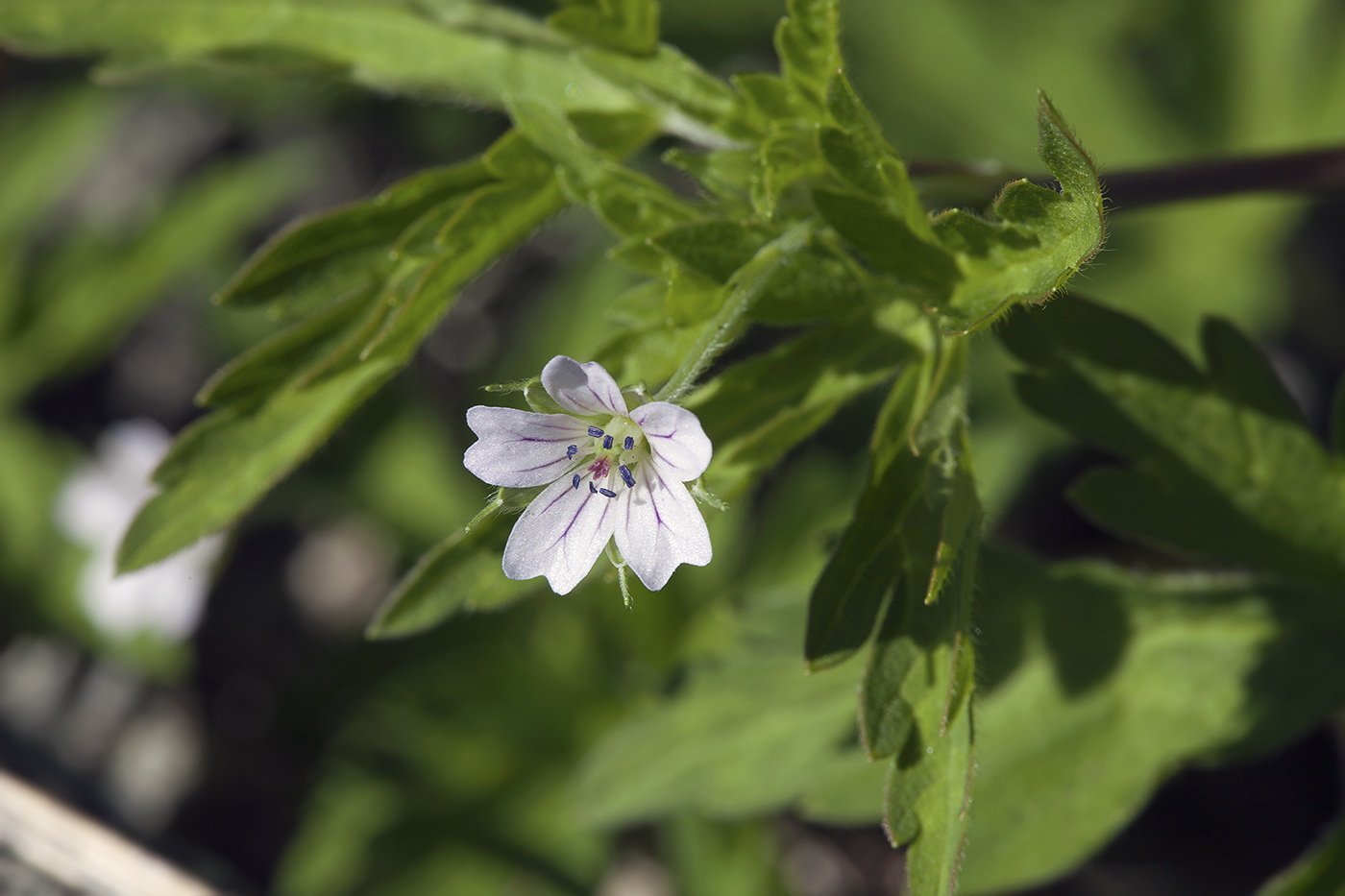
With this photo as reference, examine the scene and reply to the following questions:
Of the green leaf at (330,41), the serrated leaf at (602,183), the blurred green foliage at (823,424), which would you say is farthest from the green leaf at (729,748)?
the green leaf at (330,41)

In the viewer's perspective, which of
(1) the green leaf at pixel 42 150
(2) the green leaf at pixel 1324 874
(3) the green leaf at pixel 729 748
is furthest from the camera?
(1) the green leaf at pixel 42 150

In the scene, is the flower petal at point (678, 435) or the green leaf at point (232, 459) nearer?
the flower petal at point (678, 435)

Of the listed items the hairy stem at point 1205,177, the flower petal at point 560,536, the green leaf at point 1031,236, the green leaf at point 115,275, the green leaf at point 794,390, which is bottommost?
the green leaf at point 115,275

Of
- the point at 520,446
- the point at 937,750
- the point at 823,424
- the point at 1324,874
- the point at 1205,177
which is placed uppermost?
the point at 1205,177

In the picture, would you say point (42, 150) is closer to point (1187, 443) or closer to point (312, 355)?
point (312, 355)

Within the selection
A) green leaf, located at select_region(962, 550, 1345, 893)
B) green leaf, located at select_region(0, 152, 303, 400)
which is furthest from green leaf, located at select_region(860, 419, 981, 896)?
green leaf, located at select_region(0, 152, 303, 400)

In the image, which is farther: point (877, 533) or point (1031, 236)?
point (877, 533)

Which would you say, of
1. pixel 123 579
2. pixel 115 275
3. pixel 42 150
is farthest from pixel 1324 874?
pixel 42 150

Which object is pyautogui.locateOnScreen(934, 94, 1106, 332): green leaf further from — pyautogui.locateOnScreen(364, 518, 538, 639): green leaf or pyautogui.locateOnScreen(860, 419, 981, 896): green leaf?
pyautogui.locateOnScreen(364, 518, 538, 639): green leaf

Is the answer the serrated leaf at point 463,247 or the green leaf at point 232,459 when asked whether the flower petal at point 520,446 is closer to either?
the serrated leaf at point 463,247
